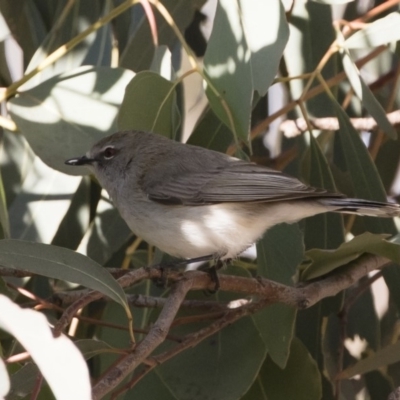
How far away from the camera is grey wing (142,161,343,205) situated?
2680mm

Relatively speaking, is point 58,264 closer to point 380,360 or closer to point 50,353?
point 50,353

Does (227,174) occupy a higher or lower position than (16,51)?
lower

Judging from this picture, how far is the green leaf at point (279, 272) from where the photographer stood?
2367 mm

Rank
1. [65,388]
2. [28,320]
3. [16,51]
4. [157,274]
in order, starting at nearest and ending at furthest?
[65,388] < [28,320] < [157,274] < [16,51]

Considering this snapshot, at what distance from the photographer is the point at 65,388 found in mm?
1379

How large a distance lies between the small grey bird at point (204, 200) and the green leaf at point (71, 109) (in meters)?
0.08

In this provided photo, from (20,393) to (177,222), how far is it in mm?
922

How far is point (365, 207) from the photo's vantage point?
7.96 ft

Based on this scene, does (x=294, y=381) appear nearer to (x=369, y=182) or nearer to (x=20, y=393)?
(x=369, y=182)

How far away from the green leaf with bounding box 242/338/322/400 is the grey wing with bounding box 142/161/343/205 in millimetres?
472

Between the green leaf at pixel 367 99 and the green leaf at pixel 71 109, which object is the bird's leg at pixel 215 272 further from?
the green leaf at pixel 367 99

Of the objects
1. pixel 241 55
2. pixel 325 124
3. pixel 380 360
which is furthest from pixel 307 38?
pixel 380 360

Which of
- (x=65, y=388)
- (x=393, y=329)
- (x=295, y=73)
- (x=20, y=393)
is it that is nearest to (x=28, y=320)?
(x=65, y=388)

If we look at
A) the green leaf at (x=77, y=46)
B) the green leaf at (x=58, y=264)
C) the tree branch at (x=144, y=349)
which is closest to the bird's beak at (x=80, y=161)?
the green leaf at (x=77, y=46)
